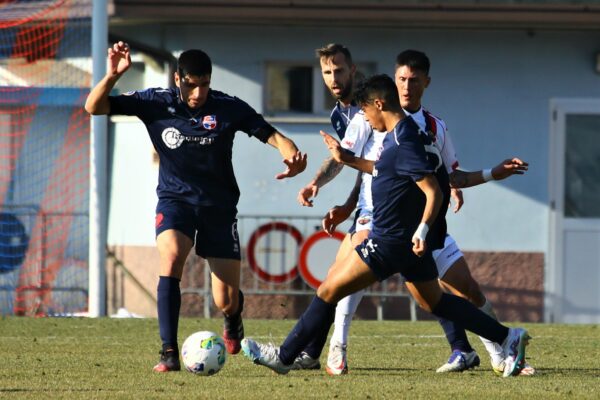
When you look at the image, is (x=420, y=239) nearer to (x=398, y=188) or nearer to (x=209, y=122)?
(x=398, y=188)

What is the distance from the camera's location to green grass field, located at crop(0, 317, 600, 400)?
311 inches

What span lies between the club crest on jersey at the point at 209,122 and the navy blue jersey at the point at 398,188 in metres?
1.36

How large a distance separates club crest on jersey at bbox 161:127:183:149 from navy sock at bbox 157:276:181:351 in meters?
0.90

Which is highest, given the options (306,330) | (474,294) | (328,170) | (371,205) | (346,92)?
(346,92)

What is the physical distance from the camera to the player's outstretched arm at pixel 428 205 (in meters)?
8.24

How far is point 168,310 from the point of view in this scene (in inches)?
356

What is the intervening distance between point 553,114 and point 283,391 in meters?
10.7

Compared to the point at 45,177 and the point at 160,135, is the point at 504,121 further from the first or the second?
the point at 160,135

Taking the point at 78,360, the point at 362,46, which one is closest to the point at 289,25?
the point at 362,46

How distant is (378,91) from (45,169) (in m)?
10.5

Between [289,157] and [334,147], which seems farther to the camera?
[289,157]

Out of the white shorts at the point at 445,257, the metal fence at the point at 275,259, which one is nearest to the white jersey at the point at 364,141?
the white shorts at the point at 445,257

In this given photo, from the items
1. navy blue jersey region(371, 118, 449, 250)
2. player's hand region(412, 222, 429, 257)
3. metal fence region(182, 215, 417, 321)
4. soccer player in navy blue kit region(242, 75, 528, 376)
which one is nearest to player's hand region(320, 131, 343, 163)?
soccer player in navy blue kit region(242, 75, 528, 376)

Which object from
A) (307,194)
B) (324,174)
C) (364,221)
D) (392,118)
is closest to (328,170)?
(324,174)
